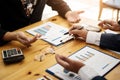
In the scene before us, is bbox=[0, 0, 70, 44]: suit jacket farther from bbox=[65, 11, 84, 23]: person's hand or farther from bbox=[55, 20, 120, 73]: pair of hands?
bbox=[55, 20, 120, 73]: pair of hands

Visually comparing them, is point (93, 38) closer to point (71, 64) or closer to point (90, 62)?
point (90, 62)

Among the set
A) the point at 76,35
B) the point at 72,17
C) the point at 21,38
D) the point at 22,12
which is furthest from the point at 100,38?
the point at 22,12

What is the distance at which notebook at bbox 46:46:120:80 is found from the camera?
1.00m

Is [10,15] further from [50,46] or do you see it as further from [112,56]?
[112,56]

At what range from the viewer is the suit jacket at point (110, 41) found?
122 centimetres

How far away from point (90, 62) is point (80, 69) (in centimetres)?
15

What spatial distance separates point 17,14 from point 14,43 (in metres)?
0.37

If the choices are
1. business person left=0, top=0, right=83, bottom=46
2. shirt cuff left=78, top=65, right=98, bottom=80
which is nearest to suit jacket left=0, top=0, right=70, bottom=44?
business person left=0, top=0, right=83, bottom=46

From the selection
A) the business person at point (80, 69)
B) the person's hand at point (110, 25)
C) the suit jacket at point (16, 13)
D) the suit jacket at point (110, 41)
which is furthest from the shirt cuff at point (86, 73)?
the suit jacket at point (16, 13)

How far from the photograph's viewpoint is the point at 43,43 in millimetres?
1278

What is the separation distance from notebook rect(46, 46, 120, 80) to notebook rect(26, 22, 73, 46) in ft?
0.53

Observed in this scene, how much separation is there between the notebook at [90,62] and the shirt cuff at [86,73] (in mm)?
46

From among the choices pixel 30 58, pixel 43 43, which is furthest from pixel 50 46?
pixel 30 58

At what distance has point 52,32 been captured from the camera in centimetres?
139
